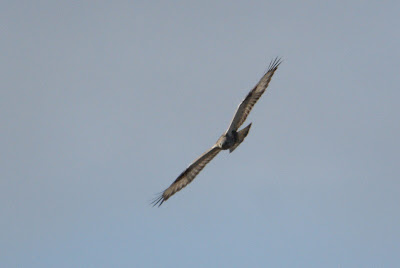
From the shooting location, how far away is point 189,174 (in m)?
39.9

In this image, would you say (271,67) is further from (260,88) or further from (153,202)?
(153,202)

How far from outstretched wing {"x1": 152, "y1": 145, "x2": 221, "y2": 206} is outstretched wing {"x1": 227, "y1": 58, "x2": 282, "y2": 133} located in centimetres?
186

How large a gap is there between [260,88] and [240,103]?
149 cm

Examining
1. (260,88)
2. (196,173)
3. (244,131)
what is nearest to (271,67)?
(260,88)

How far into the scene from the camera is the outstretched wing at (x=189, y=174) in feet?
127

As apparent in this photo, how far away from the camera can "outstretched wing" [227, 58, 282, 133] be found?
36.8 m

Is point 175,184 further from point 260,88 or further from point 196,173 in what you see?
point 260,88

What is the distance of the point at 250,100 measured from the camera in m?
37.3

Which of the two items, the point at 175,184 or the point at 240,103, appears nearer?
the point at 240,103

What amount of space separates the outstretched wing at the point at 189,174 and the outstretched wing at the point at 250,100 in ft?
6.11

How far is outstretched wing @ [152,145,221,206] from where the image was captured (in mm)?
38844

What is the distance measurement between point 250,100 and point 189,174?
4.97m

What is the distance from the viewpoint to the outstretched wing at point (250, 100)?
36.8 m

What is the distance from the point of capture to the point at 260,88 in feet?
123
